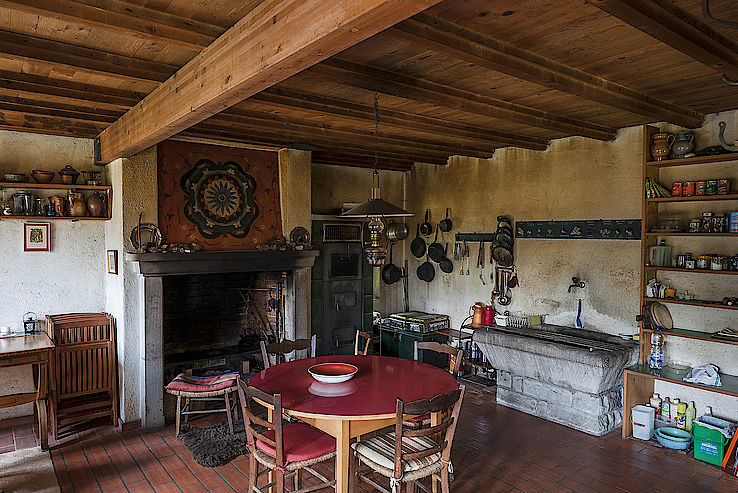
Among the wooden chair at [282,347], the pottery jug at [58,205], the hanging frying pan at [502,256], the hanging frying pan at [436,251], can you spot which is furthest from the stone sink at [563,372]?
the pottery jug at [58,205]

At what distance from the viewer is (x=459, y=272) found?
6488mm

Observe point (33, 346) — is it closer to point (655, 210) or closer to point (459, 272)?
point (459, 272)

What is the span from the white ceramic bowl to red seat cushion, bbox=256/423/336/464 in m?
0.33

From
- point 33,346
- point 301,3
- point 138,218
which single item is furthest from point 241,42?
point 33,346

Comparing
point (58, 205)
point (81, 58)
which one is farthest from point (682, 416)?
point (58, 205)

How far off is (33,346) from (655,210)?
5509 millimetres

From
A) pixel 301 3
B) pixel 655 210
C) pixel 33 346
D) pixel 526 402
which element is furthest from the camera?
pixel 526 402

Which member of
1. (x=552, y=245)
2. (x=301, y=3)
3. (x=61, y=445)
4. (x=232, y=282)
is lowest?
(x=61, y=445)

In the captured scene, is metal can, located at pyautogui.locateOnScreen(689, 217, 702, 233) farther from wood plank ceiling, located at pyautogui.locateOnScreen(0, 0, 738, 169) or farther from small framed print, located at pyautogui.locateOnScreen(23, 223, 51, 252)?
small framed print, located at pyautogui.locateOnScreen(23, 223, 51, 252)

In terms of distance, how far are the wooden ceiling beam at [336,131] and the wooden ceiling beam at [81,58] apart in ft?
3.22

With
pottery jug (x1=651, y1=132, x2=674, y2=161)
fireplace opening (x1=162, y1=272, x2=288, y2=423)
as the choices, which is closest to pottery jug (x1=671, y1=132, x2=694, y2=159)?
pottery jug (x1=651, y1=132, x2=674, y2=161)

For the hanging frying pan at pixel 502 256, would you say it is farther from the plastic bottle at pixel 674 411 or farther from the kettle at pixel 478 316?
the plastic bottle at pixel 674 411

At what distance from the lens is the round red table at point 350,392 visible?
277 centimetres

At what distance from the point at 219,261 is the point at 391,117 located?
219 centimetres
